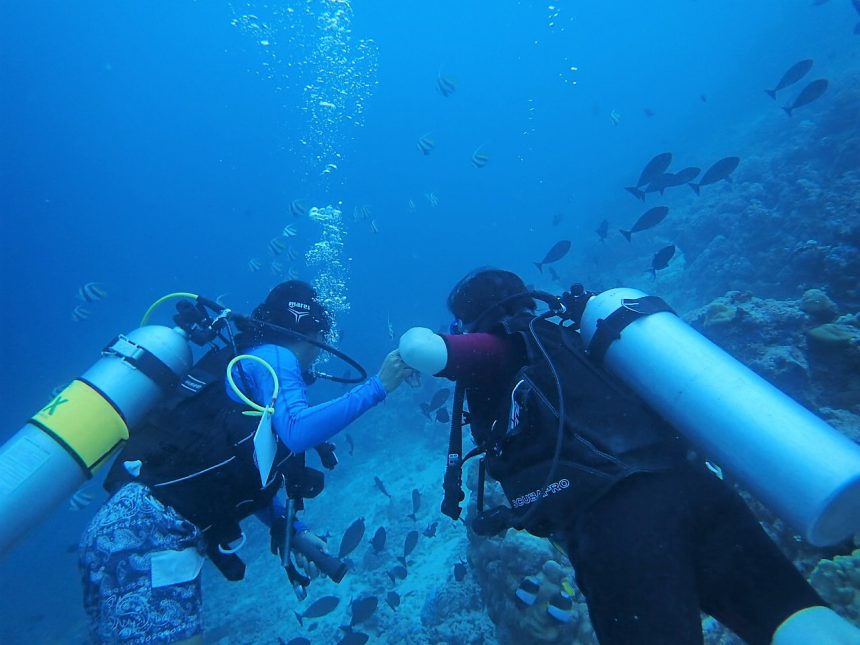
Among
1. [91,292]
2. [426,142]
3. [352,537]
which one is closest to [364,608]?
[352,537]

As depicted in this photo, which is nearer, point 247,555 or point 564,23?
point 247,555

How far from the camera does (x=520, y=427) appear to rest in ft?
6.94

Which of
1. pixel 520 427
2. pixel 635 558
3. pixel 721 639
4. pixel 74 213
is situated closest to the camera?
pixel 635 558

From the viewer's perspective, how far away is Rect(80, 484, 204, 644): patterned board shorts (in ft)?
8.59

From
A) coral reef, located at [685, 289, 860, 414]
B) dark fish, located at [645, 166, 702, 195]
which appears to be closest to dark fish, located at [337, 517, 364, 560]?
coral reef, located at [685, 289, 860, 414]

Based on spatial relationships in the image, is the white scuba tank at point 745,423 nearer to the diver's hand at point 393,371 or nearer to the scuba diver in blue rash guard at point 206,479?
the diver's hand at point 393,371

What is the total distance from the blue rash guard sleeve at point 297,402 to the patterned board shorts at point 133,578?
37.3 inches

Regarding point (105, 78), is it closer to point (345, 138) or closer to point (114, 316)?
point (114, 316)

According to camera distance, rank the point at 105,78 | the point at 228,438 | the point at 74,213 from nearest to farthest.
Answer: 1. the point at 228,438
2. the point at 105,78
3. the point at 74,213

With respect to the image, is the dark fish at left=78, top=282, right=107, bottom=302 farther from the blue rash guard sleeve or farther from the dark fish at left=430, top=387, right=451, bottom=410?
the blue rash guard sleeve

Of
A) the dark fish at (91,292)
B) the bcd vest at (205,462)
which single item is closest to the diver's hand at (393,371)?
the bcd vest at (205,462)

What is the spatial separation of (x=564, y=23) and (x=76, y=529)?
143m

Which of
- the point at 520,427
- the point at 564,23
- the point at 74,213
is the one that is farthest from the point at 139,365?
the point at 564,23

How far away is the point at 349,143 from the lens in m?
121
